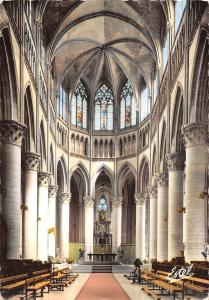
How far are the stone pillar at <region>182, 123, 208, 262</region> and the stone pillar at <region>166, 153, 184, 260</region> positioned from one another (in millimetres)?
6513

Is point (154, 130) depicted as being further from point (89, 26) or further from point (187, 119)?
point (187, 119)

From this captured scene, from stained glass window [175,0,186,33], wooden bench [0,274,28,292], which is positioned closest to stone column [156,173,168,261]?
stained glass window [175,0,186,33]

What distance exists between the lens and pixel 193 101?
87.5 feet

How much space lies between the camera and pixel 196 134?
2606cm

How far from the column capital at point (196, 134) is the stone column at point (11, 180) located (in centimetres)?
889

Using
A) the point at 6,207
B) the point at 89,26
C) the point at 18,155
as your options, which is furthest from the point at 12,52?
the point at 89,26

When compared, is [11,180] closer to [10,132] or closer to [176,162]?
[10,132]

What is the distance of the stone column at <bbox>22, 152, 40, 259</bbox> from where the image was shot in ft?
107

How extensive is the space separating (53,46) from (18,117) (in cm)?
1929

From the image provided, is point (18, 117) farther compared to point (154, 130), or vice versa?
point (154, 130)

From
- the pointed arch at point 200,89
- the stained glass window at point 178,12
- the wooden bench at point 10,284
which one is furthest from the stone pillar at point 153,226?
the wooden bench at point 10,284

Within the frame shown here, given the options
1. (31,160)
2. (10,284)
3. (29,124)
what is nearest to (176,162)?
(31,160)

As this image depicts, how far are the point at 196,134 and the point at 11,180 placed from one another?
996 centimetres

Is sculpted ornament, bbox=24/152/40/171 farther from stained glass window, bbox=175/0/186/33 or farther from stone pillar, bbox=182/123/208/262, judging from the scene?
stained glass window, bbox=175/0/186/33
